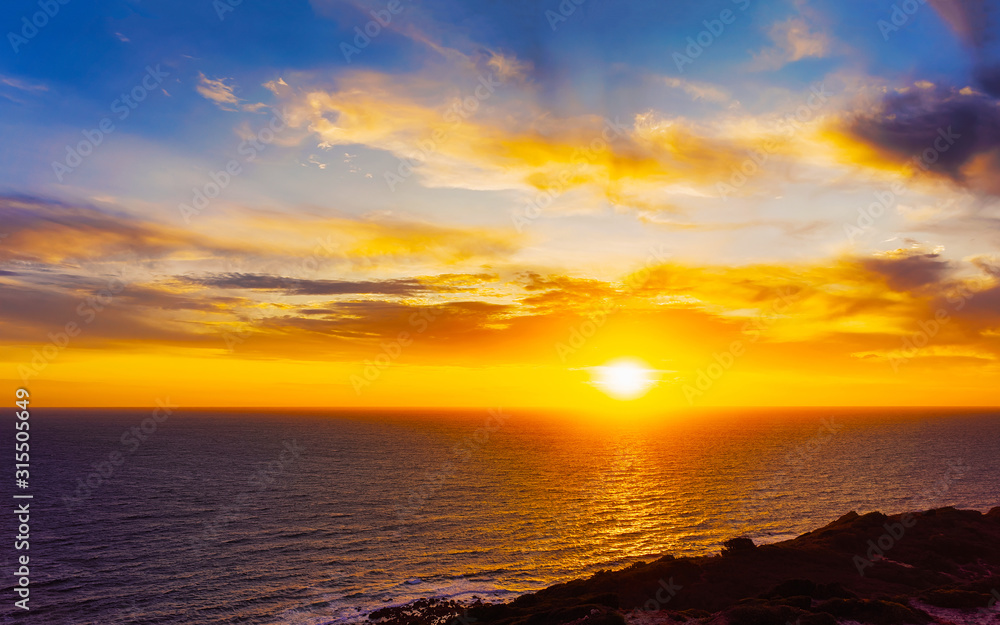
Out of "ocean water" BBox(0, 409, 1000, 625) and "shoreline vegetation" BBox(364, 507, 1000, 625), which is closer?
"shoreline vegetation" BBox(364, 507, 1000, 625)

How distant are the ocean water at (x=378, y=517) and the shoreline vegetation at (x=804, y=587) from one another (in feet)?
24.8

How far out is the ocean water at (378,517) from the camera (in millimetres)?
46438

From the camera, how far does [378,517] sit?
71250 mm

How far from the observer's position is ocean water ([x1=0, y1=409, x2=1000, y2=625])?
152 feet

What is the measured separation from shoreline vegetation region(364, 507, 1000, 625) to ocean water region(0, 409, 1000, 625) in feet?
24.8

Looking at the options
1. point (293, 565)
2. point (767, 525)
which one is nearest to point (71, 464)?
point (293, 565)

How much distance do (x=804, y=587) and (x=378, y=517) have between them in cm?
5256

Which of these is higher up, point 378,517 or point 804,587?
point 378,517

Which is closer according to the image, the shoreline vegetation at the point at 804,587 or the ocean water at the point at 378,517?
the shoreline vegetation at the point at 804,587

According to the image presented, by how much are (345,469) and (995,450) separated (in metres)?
195

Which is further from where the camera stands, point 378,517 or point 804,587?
point 378,517

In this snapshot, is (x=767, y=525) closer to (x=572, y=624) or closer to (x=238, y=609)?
(x=572, y=624)

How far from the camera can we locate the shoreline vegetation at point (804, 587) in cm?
3434

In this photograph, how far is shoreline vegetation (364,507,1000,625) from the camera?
113 feet
